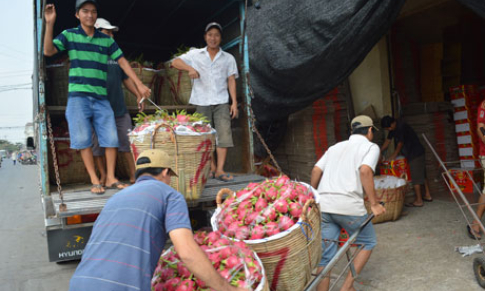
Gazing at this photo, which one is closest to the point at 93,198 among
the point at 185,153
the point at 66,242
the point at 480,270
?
the point at 66,242

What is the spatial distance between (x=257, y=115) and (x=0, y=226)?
5514 mm

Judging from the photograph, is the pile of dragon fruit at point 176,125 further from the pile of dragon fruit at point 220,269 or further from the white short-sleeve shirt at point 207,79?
the pile of dragon fruit at point 220,269

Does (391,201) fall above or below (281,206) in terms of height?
below

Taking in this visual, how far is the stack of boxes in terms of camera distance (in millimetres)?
7270

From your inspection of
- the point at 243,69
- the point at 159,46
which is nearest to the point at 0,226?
the point at 159,46

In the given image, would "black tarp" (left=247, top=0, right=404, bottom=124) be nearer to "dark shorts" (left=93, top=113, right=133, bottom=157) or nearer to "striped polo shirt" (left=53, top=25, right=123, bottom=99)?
"dark shorts" (left=93, top=113, right=133, bottom=157)

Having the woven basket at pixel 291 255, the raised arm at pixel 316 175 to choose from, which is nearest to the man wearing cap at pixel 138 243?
the woven basket at pixel 291 255

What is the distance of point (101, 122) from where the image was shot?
3.93 m

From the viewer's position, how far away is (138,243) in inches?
80.4

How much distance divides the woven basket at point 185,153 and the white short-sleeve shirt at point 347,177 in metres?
1.17

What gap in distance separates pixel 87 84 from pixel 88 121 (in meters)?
0.37

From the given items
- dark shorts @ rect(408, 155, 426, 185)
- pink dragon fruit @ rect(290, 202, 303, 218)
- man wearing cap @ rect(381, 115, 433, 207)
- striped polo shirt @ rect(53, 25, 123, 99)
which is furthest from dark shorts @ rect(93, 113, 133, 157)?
dark shorts @ rect(408, 155, 426, 185)

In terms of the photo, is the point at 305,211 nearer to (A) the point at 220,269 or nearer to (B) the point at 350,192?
(A) the point at 220,269

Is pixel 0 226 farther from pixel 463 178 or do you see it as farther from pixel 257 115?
pixel 463 178
